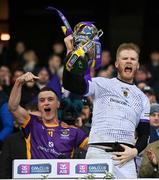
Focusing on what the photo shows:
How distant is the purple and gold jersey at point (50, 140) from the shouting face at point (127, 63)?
1037 mm

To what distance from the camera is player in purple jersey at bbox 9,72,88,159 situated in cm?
882

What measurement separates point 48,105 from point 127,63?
1.30 metres

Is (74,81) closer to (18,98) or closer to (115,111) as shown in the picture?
(115,111)

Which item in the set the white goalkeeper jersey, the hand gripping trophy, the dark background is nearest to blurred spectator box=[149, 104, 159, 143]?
the hand gripping trophy

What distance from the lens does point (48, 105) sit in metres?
9.16

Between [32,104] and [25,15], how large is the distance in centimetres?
855

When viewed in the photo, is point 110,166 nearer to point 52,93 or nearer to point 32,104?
point 52,93

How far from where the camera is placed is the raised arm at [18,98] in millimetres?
8500

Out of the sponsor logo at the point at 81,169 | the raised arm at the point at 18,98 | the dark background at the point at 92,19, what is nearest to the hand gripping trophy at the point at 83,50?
the raised arm at the point at 18,98

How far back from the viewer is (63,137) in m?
8.94

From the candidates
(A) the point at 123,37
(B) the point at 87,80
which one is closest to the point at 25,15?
(A) the point at 123,37

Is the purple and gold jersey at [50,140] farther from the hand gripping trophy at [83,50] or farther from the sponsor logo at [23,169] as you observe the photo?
the sponsor logo at [23,169]

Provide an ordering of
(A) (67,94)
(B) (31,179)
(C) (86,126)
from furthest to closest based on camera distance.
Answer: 1. (A) (67,94)
2. (C) (86,126)
3. (B) (31,179)

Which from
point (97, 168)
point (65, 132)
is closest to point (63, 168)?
point (97, 168)
